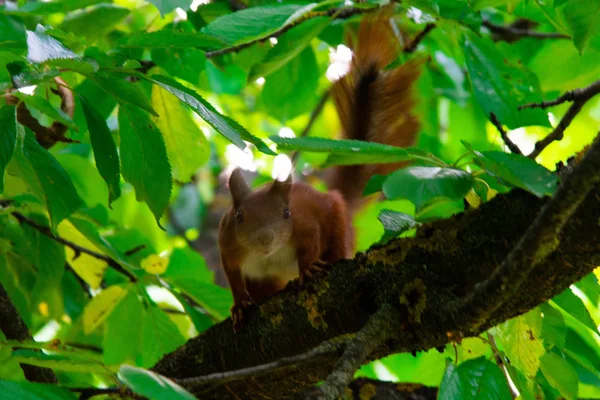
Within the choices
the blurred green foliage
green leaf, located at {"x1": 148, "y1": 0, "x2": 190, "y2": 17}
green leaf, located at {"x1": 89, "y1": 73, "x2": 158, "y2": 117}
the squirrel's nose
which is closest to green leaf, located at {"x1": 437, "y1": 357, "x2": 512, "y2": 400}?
the blurred green foliage

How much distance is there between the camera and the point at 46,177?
1.33 metres

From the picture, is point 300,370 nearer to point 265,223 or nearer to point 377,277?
point 377,277

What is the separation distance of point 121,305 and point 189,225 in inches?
145

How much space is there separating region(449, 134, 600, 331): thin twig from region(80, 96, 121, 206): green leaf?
675mm

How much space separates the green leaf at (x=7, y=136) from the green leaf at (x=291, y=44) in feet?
2.27

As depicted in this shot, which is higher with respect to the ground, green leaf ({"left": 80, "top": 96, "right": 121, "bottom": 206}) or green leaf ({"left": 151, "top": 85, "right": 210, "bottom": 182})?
green leaf ({"left": 80, "top": 96, "right": 121, "bottom": 206})

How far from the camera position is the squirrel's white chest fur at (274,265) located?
2387mm

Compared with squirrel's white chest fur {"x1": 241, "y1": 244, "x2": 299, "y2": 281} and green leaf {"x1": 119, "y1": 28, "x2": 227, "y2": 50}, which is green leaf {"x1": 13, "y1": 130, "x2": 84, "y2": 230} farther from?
squirrel's white chest fur {"x1": 241, "y1": 244, "x2": 299, "y2": 281}

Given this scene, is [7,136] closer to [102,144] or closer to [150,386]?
[102,144]

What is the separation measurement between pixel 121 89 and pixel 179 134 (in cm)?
85

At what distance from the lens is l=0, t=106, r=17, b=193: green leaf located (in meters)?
1.14

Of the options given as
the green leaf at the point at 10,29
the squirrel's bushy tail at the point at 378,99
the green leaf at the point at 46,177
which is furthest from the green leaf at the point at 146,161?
the squirrel's bushy tail at the point at 378,99

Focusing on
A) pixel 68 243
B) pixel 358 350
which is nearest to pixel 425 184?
pixel 358 350

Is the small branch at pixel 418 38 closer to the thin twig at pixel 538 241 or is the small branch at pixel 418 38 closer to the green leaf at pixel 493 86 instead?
the green leaf at pixel 493 86
